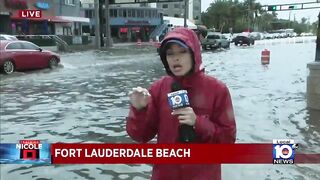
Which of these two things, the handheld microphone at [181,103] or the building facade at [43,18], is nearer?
the handheld microphone at [181,103]

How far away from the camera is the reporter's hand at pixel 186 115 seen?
272 centimetres

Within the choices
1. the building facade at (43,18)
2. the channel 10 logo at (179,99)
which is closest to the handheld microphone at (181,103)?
the channel 10 logo at (179,99)

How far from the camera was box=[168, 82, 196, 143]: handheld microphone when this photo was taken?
8.84ft

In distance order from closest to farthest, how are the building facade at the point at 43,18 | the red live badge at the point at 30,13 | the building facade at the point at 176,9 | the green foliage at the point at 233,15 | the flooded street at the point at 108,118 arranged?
the flooded street at the point at 108,118 → the building facade at the point at 43,18 → the red live badge at the point at 30,13 → the building facade at the point at 176,9 → the green foliage at the point at 233,15

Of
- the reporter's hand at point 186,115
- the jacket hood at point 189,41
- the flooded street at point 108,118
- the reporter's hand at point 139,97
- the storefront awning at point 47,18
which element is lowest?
the flooded street at point 108,118

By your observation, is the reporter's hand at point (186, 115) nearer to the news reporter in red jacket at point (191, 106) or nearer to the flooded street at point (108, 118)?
the news reporter in red jacket at point (191, 106)

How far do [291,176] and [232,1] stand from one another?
14007 cm

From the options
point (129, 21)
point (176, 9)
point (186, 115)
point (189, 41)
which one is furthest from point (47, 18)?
point (176, 9)

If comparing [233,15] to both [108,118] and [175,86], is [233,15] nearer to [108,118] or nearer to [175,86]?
[108,118]

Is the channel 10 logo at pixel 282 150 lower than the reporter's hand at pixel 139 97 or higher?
lower

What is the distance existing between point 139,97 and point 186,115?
1.07 feet

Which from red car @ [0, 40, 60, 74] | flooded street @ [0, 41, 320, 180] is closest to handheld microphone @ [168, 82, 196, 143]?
flooded street @ [0, 41, 320, 180]

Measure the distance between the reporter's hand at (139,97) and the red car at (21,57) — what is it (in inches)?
726

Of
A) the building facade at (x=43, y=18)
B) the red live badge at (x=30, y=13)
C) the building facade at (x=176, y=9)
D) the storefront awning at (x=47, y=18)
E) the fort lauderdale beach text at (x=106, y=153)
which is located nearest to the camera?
the fort lauderdale beach text at (x=106, y=153)
